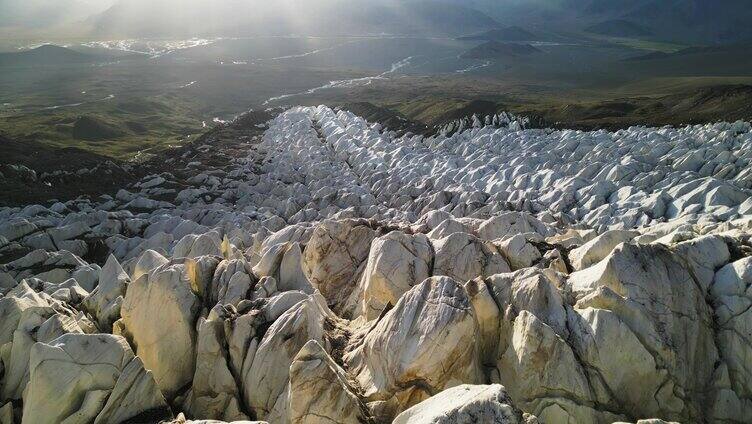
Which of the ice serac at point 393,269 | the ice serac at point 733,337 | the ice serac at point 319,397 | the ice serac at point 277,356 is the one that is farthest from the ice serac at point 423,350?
the ice serac at point 733,337

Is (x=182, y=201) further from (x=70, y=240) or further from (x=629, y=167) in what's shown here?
(x=629, y=167)

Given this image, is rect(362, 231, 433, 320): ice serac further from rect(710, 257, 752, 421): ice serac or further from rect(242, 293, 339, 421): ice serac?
rect(710, 257, 752, 421): ice serac

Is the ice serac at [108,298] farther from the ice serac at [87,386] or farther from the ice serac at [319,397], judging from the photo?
the ice serac at [319,397]

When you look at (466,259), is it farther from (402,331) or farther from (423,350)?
(423,350)

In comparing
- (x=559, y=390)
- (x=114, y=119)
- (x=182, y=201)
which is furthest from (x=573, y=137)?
(x=114, y=119)

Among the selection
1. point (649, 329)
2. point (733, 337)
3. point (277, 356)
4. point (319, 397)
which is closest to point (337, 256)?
point (277, 356)
